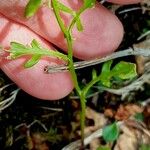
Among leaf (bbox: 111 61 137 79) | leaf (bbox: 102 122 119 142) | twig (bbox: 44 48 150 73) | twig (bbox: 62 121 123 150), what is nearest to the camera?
leaf (bbox: 111 61 137 79)

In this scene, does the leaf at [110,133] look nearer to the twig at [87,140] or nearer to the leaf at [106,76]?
the twig at [87,140]

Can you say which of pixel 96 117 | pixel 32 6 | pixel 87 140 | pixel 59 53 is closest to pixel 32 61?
pixel 59 53

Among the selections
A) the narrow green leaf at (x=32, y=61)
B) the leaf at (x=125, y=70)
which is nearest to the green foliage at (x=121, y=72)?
the leaf at (x=125, y=70)

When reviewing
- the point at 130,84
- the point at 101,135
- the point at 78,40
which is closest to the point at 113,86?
the point at 130,84

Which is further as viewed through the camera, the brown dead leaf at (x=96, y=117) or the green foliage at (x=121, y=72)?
the brown dead leaf at (x=96, y=117)

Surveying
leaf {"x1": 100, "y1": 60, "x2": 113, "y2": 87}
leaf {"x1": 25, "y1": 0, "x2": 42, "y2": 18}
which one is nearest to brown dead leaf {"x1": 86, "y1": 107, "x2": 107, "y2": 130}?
leaf {"x1": 100, "y1": 60, "x2": 113, "y2": 87}

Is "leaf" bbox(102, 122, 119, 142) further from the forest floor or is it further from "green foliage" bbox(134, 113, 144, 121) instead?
"green foliage" bbox(134, 113, 144, 121)

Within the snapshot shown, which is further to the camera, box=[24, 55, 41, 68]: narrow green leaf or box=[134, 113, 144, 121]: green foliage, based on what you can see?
box=[134, 113, 144, 121]: green foliage

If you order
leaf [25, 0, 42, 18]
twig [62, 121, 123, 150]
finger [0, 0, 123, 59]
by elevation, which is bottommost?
twig [62, 121, 123, 150]

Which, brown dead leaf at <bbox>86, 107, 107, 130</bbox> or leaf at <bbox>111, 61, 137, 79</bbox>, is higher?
→ leaf at <bbox>111, 61, 137, 79</bbox>
